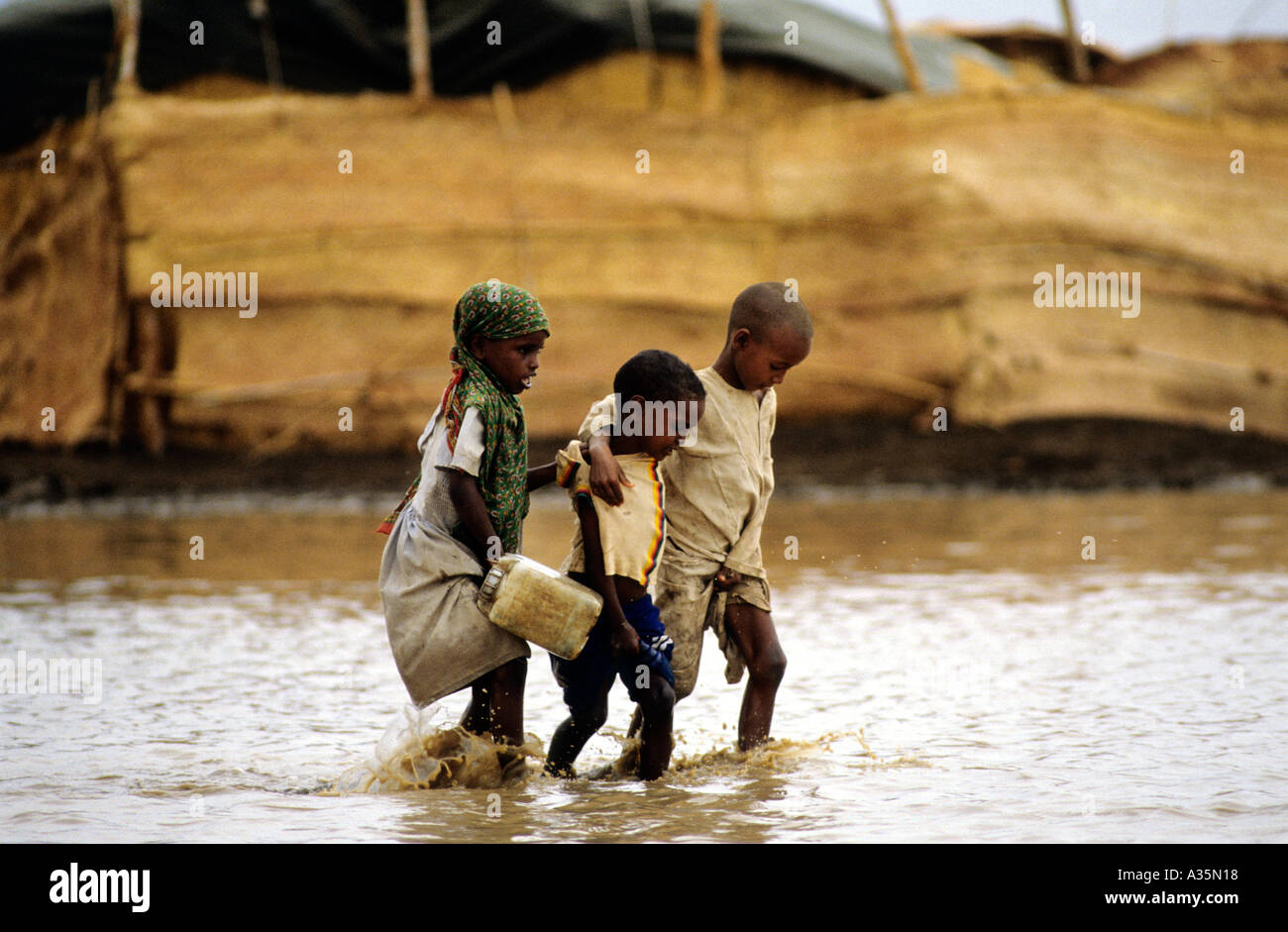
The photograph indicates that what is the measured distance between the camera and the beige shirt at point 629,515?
3.78 meters

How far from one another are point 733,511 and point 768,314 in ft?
1.75

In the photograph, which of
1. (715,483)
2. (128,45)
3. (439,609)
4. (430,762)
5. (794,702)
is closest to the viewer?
(439,609)

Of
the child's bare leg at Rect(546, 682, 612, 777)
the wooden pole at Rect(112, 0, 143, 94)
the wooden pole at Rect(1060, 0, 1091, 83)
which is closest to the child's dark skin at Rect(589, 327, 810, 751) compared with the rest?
the child's bare leg at Rect(546, 682, 612, 777)

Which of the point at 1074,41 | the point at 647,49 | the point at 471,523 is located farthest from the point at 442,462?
the point at 1074,41

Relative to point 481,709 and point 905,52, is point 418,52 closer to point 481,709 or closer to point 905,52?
point 905,52

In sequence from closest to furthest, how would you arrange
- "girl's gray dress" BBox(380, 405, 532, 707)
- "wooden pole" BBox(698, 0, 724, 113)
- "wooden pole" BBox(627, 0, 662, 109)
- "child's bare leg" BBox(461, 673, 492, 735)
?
"girl's gray dress" BBox(380, 405, 532, 707) → "child's bare leg" BBox(461, 673, 492, 735) → "wooden pole" BBox(698, 0, 724, 113) → "wooden pole" BBox(627, 0, 662, 109)

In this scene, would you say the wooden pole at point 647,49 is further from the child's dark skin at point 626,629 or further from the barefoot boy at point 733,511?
the child's dark skin at point 626,629

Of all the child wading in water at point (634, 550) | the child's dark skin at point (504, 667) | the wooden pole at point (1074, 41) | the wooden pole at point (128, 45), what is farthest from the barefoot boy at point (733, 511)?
the wooden pole at point (1074, 41)

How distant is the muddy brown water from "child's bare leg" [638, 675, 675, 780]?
0.07 m

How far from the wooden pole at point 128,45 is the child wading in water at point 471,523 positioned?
11.0 meters

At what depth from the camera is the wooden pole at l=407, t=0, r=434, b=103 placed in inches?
559

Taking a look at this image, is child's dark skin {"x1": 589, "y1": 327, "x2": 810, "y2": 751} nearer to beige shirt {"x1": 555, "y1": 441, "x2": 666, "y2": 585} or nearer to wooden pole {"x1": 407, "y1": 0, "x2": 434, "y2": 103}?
beige shirt {"x1": 555, "y1": 441, "x2": 666, "y2": 585}

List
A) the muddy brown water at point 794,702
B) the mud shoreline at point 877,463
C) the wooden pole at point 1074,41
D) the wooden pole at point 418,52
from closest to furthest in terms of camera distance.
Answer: the muddy brown water at point 794,702
the mud shoreline at point 877,463
the wooden pole at point 418,52
the wooden pole at point 1074,41

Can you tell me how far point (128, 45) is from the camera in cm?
1368
